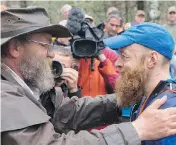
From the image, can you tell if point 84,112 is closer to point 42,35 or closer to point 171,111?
point 42,35

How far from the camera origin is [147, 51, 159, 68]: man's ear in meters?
2.58

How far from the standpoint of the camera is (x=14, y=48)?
2.46 m

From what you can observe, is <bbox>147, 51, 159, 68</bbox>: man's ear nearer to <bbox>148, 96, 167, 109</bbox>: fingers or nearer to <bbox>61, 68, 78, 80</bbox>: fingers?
<bbox>148, 96, 167, 109</bbox>: fingers

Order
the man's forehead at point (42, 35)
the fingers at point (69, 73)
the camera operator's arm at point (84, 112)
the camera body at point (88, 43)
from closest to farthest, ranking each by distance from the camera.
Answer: the man's forehead at point (42, 35) < the camera operator's arm at point (84, 112) < the fingers at point (69, 73) < the camera body at point (88, 43)

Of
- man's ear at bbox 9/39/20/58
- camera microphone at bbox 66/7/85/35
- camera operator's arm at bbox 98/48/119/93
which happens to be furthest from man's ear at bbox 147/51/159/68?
camera microphone at bbox 66/7/85/35

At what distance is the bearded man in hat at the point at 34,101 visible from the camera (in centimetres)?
199

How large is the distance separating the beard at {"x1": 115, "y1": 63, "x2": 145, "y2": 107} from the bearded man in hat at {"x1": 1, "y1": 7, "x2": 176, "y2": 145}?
1.61ft

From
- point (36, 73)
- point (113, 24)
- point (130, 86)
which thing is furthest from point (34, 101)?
point (113, 24)

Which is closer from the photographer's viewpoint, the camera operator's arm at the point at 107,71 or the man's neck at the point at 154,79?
the man's neck at the point at 154,79

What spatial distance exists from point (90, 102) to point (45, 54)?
0.73 meters

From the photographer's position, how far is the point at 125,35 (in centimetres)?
269

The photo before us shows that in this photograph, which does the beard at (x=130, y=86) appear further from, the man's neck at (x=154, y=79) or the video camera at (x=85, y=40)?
the video camera at (x=85, y=40)

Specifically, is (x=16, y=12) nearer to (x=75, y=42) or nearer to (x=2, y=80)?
(x=2, y=80)

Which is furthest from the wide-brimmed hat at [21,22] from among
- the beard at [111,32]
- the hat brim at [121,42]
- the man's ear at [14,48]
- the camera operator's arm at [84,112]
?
the beard at [111,32]
